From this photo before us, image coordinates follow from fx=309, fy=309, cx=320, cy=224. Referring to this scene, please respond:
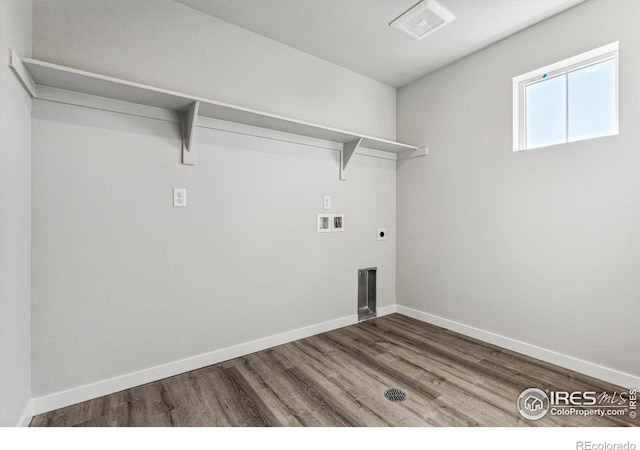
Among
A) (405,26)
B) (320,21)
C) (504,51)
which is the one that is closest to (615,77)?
(504,51)

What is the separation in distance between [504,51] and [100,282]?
3.47m

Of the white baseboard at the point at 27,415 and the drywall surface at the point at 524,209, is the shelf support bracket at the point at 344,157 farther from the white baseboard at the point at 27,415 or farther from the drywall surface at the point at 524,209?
the white baseboard at the point at 27,415

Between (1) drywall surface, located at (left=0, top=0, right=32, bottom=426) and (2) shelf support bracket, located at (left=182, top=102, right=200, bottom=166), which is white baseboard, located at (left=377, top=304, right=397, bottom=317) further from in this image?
→ (1) drywall surface, located at (left=0, top=0, right=32, bottom=426)

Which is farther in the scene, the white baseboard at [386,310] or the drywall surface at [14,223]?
the white baseboard at [386,310]

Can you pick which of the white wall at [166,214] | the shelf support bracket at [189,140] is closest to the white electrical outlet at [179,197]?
the white wall at [166,214]

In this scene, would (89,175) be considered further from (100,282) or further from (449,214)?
(449,214)

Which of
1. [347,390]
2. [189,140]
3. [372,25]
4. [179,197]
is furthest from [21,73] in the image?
[347,390]

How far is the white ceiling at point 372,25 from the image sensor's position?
84.6 inches

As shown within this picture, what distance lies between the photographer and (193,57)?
219 cm

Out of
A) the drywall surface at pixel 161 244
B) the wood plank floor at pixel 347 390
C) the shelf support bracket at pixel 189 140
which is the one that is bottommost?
the wood plank floor at pixel 347 390

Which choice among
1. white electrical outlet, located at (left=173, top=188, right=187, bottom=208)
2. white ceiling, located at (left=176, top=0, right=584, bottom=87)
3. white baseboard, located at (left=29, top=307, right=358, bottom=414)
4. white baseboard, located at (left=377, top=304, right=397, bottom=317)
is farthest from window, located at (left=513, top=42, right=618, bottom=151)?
white electrical outlet, located at (left=173, top=188, right=187, bottom=208)

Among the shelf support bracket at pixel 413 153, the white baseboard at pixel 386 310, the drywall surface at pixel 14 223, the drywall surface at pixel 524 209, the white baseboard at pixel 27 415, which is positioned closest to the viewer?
the drywall surface at pixel 14 223

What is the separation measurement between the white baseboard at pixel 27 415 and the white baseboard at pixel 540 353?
10.1 ft

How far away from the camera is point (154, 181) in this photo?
6.70 ft
